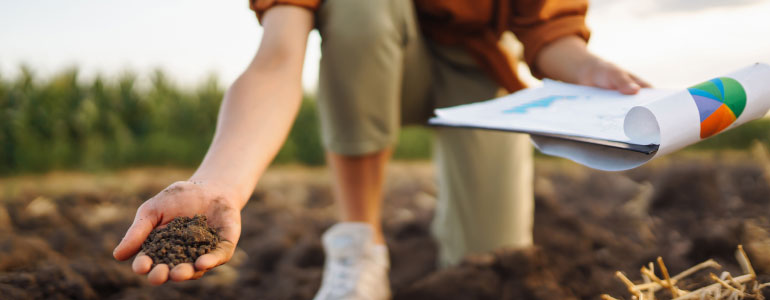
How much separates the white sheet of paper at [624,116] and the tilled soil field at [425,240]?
1.10 ft

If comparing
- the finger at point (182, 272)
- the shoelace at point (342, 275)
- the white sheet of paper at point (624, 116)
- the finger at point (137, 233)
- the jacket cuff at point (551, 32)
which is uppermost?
the jacket cuff at point (551, 32)

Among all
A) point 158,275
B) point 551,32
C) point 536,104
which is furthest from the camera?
point 551,32

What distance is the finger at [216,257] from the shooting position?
0.63 m

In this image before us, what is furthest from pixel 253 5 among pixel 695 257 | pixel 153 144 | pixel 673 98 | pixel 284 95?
pixel 153 144

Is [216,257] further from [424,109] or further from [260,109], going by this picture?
[424,109]

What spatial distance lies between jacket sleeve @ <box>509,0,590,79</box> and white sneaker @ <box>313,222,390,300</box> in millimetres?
611

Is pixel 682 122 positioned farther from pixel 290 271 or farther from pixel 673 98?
pixel 290 271

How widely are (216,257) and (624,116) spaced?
25.0 inches

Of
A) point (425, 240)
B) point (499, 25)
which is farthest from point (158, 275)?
point (425, 240)

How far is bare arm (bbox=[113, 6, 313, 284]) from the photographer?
0.65 metres

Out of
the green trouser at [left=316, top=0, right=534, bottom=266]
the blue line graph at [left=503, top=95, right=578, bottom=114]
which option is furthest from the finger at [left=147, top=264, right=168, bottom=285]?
the green trouser at [left=316, top=0, right=534, bottom=266]

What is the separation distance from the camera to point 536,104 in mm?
962

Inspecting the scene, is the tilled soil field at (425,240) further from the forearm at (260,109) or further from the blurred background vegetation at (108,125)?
the blurred background vegetation at (108,125)

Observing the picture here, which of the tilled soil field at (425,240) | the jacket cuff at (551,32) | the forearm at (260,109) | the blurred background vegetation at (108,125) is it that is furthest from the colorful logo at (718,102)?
the blurred background vegetation at (108,125)
